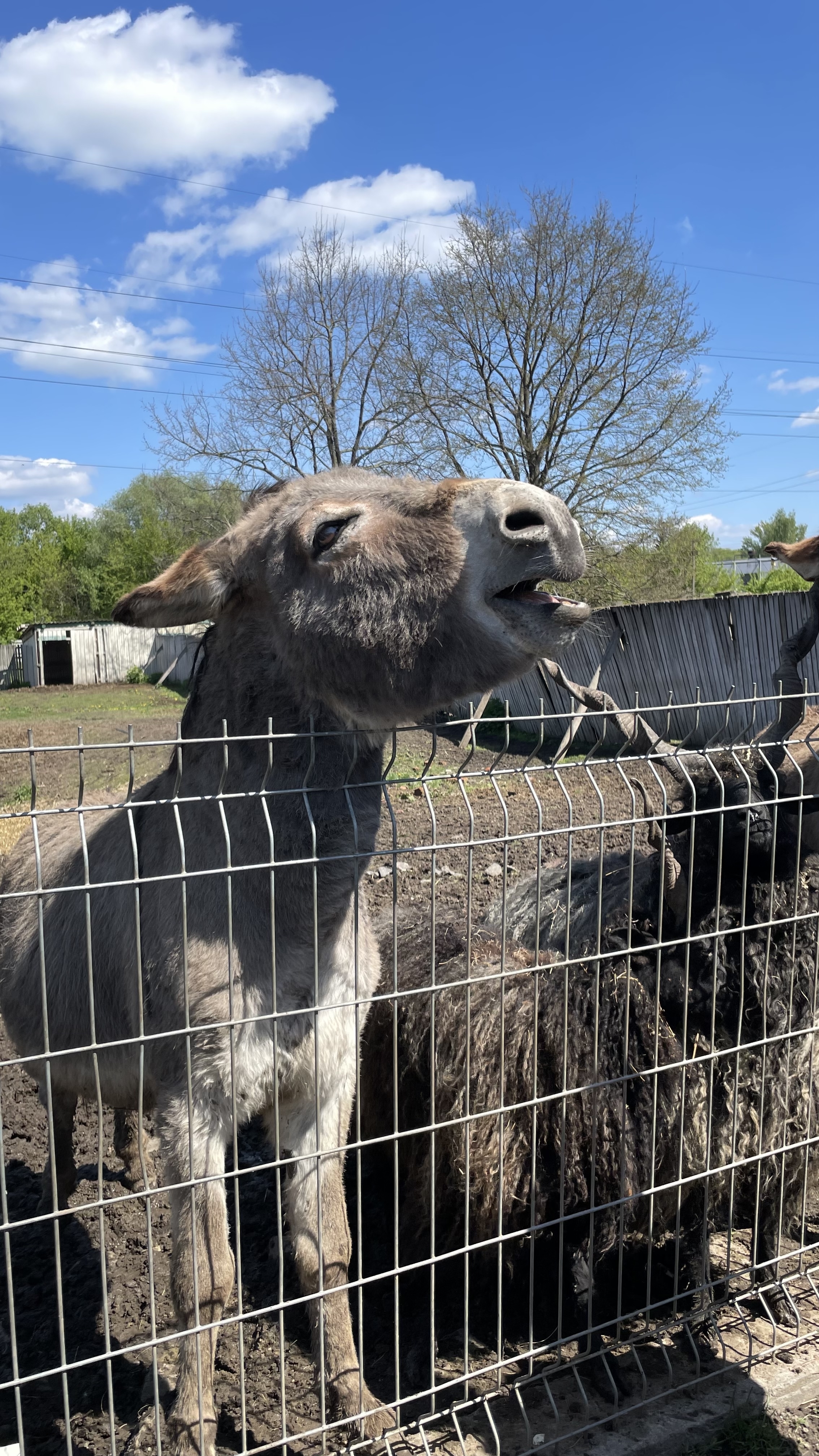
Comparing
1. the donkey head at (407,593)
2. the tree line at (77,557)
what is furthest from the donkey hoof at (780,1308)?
the tree line at (77,557)

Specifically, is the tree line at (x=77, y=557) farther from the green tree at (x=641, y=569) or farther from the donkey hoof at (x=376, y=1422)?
the donkey hoof at (x=376, y=1422)

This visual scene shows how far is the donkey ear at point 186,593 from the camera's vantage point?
2600 mm

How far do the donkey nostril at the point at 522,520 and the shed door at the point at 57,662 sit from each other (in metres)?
42.8

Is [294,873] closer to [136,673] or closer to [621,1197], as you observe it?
[621,1197]

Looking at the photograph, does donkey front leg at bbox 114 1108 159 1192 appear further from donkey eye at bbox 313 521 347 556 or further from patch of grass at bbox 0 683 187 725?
patch of grass at bbox 0 683 187 725

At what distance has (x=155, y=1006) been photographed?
2.50m

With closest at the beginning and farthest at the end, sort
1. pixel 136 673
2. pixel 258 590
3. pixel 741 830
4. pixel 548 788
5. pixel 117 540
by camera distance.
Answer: pixel 258 590, pixel 741 830, pixel 548 788, pixel 136 673, pixel 117 540

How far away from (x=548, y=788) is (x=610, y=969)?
787 cm

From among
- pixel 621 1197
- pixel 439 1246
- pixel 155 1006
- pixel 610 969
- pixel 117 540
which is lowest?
pixel 439 1246

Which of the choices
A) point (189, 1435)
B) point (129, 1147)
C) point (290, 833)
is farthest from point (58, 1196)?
point (290, 833)

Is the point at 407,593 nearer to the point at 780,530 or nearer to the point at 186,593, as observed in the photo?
the point at 186,593

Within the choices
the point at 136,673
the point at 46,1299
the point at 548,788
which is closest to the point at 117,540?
the point at 136,673

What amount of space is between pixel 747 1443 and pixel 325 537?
2830 millimetres

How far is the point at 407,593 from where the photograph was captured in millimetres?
2352
